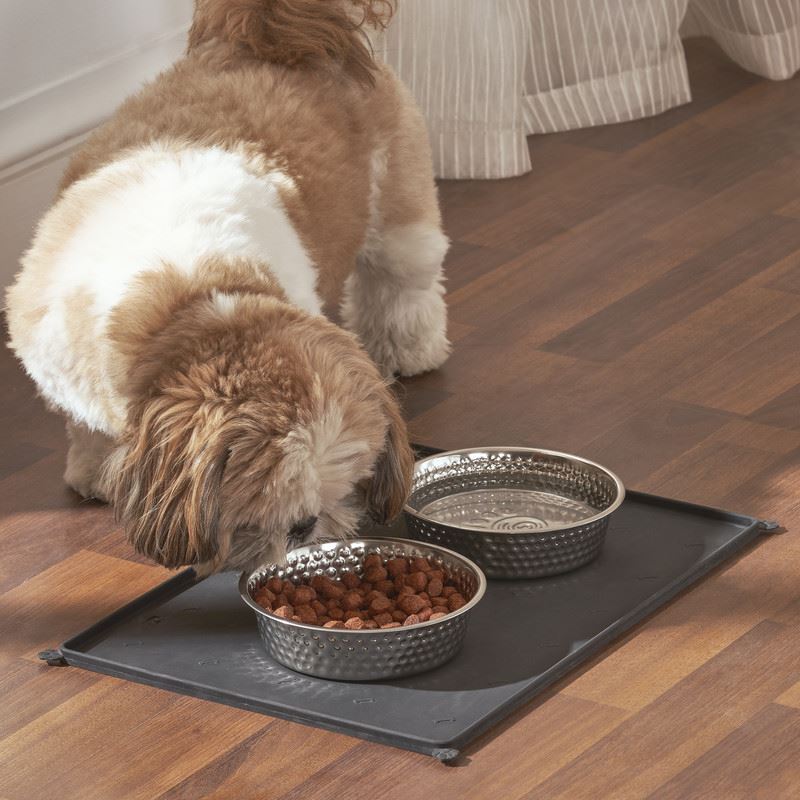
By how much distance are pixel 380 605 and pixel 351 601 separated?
0.14 ft

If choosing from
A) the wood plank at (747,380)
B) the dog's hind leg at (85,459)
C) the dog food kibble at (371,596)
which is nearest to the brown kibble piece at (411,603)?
the dog food kibble at (371,596)

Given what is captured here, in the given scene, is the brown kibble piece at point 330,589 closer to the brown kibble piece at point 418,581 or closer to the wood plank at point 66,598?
the brown kibble piece at point 418,581

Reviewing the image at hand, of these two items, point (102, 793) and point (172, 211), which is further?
point (172, 211)

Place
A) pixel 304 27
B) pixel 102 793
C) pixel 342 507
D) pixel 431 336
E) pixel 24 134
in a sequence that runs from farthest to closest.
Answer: pixel 24 134
pixel 431 336
pixel 304 27
pixel 342 507
pixel 102 793

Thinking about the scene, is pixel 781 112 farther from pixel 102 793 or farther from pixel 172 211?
pixel 102 793

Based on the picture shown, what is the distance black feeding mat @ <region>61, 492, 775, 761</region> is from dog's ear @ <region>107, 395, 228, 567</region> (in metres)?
0.22

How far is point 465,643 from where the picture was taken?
2246mm

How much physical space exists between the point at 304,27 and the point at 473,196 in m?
1.34

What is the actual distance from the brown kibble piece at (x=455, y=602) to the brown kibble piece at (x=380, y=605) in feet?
0.27

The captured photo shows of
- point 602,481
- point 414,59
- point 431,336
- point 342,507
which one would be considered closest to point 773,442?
point 602,481

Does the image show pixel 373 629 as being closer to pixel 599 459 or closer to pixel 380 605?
pixel 380 605

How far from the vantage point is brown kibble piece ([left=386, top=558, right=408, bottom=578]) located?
2.32 meters

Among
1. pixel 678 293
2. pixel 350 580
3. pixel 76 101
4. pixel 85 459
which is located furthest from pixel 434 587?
pixel 76 101

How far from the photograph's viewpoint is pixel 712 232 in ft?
12.1
